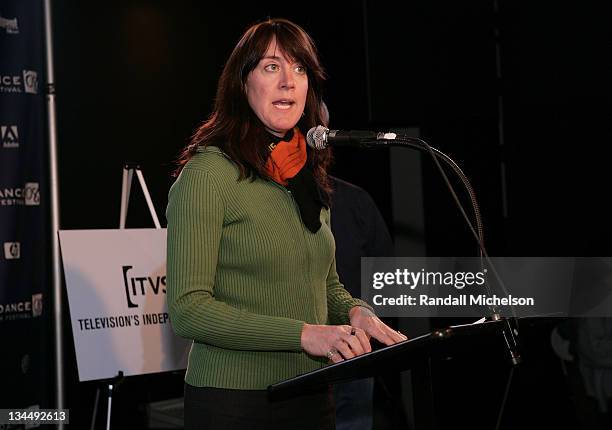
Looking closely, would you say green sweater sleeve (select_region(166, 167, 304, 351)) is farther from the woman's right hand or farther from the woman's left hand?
the woman's left hand

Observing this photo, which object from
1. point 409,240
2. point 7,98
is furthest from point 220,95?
point 409,240

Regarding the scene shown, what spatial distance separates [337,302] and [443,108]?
3073 mm

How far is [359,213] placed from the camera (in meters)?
4.04

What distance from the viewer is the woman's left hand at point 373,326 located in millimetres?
1651

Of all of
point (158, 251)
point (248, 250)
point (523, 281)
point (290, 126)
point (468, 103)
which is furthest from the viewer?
point (468, 103)

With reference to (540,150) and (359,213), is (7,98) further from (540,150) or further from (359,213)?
(540,150)

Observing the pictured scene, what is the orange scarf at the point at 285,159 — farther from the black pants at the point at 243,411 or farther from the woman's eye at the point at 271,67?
the black pants at the point at 243,411

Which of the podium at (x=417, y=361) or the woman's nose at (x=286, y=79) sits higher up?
the woman's nose at (x=286, y=79)

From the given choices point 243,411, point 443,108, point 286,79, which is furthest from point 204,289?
point 443,108

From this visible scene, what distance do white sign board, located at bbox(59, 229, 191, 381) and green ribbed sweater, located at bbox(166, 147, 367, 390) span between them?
1.94m

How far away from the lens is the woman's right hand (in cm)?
150

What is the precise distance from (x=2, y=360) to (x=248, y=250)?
2672 mm

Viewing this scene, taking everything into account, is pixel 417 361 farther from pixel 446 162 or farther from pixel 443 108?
pixel 443 108

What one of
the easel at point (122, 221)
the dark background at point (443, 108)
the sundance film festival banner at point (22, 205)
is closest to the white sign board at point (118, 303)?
the easel at point (122, 221)
